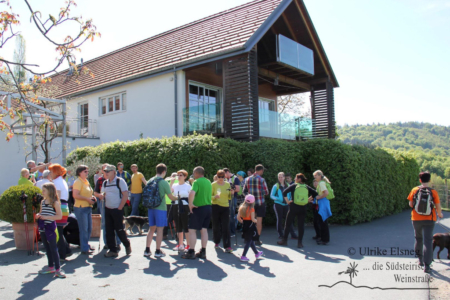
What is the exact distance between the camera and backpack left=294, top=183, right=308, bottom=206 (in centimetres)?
867

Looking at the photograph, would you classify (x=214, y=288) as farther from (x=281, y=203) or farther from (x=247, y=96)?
(x=247, y=96)

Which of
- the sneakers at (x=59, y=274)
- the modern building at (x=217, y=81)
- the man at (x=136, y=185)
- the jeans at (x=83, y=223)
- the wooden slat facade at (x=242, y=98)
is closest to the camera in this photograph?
the sneakers at (x=59, y=274)

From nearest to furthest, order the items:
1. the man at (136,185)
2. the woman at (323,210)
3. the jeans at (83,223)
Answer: the jeans at (83,223) → the woman at (323,210) → the man at (136,185)

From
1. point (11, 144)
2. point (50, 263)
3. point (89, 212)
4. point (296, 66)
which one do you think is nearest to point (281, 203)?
point (89, 212)

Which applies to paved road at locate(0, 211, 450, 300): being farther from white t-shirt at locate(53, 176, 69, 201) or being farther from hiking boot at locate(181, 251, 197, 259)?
white t-shirt at locate(53, 176, 69, 201)

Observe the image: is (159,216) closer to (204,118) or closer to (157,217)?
(157,217)

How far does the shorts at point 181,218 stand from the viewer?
7.97 m

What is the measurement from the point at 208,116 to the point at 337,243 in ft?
27.4

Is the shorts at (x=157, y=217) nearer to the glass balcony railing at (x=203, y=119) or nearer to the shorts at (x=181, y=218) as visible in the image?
the shorts at (x=181, y=218)

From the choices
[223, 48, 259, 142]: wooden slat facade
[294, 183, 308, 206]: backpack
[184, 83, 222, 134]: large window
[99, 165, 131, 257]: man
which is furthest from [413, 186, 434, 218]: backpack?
[184, 83, 222, 134]: large window

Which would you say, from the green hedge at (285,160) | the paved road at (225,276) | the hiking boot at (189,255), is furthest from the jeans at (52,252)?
the green hedge at (285,160)

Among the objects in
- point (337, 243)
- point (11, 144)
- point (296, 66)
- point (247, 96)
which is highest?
point (296, 66)

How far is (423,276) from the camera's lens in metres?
6.26

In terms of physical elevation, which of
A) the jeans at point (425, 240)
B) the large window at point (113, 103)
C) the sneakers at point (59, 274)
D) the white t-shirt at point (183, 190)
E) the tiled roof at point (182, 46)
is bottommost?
the sneakers at point (59, 274)
